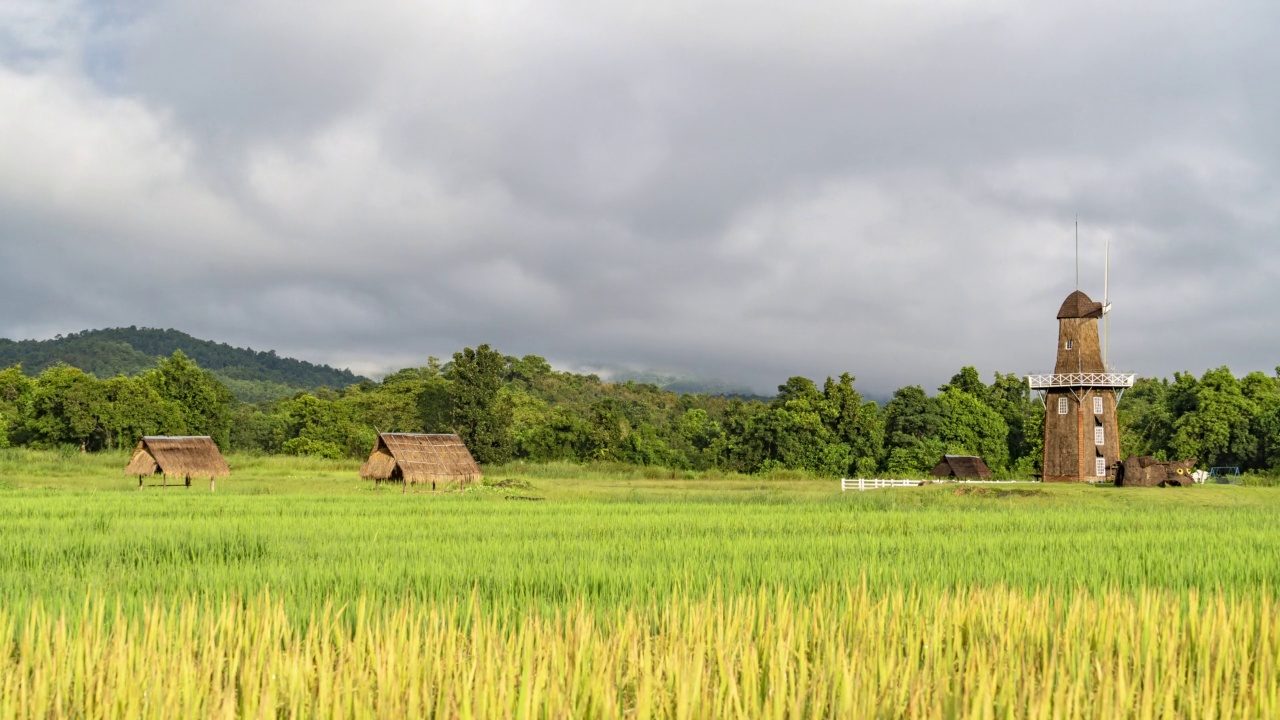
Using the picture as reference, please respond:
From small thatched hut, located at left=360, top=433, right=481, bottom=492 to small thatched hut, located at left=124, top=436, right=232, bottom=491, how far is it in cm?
581

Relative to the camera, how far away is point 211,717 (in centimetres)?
346

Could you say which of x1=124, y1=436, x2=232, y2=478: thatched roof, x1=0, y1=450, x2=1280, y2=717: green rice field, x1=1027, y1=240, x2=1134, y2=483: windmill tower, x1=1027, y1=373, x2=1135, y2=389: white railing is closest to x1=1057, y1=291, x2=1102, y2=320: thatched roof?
x1=1027, y1=240, x2=1134, y2=483: windmill tower

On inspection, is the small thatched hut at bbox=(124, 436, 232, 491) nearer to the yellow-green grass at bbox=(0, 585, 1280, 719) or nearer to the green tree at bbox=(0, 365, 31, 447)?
the green tree at bbox=(0, 365, 31, 447)

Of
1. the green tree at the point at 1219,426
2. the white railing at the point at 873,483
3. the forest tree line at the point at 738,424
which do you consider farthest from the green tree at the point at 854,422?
the green tree at the point at 1219,426

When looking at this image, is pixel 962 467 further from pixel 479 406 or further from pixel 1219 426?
pixel 479 406

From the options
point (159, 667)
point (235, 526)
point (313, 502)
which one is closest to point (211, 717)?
point (159, 667)

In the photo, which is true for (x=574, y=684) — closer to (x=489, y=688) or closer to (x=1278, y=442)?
(x=489, y=688)

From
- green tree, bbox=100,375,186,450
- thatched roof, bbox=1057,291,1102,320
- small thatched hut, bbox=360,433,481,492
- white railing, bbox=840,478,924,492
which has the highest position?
thatched roof, bbox=1057,291,1102,320

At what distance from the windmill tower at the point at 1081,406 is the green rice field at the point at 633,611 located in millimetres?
21072

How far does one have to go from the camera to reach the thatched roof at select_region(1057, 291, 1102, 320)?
4162 cm

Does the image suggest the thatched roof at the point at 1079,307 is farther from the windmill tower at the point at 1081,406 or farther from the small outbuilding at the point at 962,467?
the small outbuilding at the point at 962,467

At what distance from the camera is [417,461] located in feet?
112

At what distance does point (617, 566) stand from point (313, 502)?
1510cm

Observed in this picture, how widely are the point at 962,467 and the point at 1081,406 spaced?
782 centimetres
